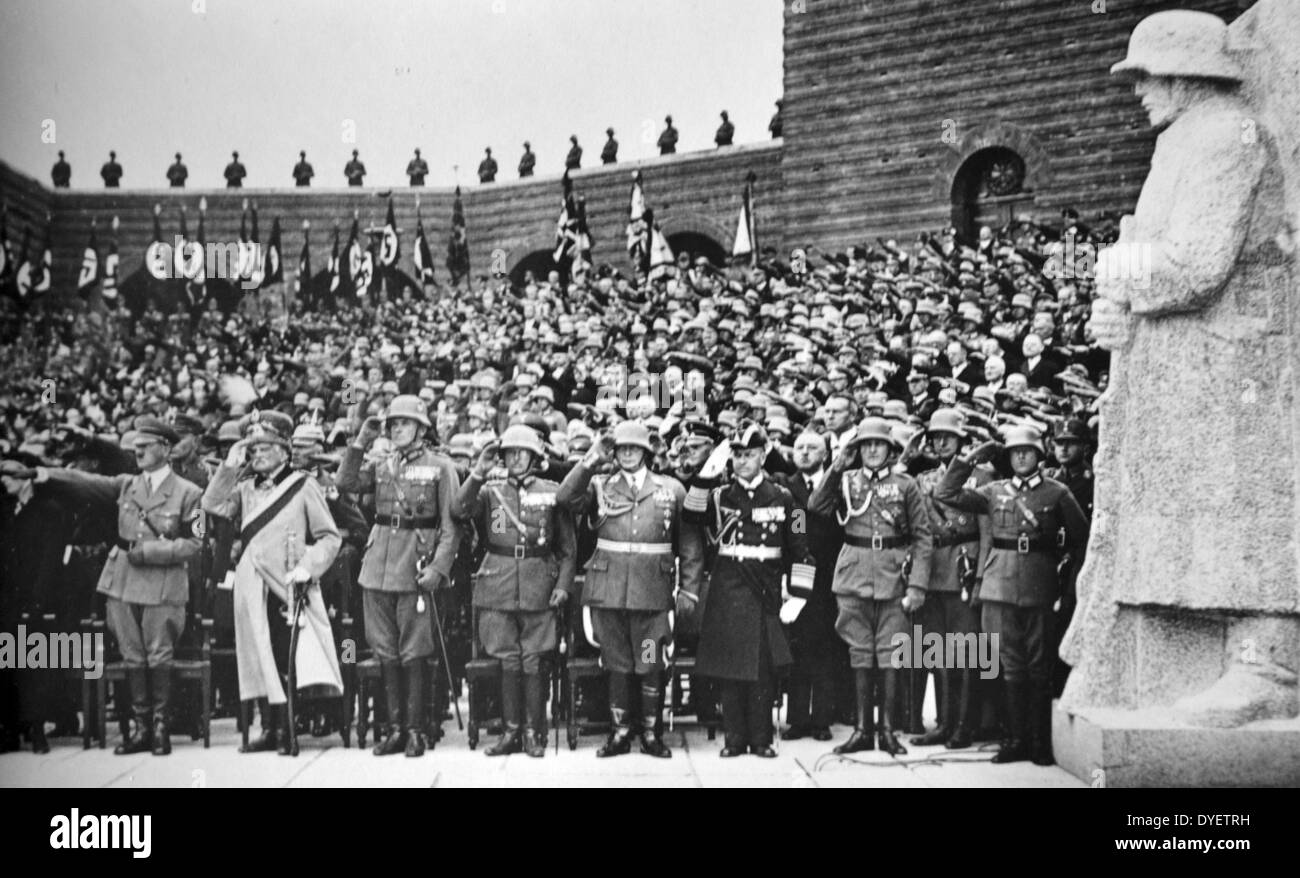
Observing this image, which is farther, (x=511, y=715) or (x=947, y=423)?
(x=947, y=423)

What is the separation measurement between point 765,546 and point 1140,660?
1.88 metres

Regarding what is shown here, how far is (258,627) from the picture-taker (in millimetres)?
6203

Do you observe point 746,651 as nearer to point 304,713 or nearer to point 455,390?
point 304,713

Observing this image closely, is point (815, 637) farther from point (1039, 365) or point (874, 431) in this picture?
point (1039, 365)

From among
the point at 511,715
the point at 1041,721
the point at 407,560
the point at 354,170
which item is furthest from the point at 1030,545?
the point at 354,170

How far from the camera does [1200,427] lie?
536 cm

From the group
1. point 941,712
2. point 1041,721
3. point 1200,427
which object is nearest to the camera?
point 1200,427

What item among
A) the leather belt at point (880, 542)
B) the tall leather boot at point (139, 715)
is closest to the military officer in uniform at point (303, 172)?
the tall leather boot at point (139, 715)

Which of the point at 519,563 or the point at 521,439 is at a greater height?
the point at 521,439

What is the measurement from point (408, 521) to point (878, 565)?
248 centimetres

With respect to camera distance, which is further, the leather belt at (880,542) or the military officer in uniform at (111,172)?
the military officer in uniform at (111,172)

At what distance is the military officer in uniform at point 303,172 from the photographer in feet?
24.5

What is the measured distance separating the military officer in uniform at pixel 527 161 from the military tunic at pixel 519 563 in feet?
8.17

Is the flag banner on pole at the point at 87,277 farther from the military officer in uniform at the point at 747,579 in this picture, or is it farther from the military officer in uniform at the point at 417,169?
the military officer in uniform at the point at 747,579
